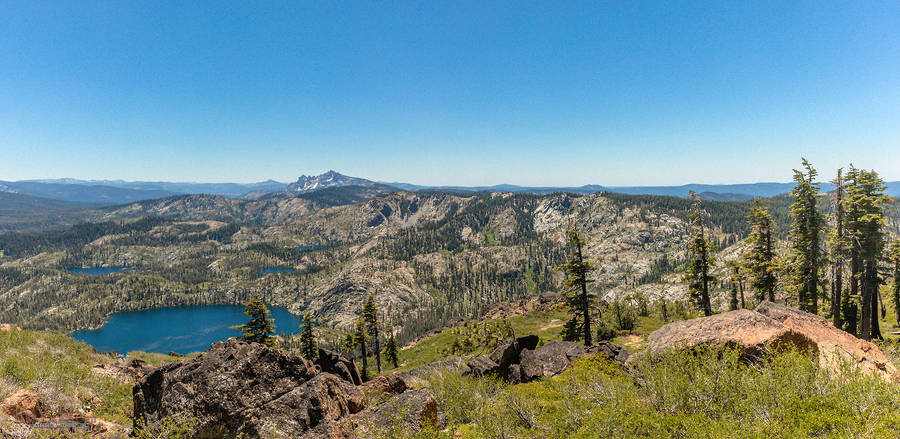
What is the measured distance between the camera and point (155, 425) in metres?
16.3

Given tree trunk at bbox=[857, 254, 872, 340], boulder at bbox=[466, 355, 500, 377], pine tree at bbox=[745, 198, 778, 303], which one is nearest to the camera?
boulder at bbox=[466, 355, 500, 377]

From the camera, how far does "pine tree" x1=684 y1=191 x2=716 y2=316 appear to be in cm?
4178

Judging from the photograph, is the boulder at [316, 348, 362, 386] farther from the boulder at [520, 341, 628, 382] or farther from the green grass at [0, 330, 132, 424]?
the boulder at [520, 341, 628, 382]

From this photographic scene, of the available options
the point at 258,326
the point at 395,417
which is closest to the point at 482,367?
the point at 395,417

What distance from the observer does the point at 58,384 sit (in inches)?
811

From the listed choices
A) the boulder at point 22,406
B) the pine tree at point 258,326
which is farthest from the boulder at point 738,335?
the pine tree at point 258,326

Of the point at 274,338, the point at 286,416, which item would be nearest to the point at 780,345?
the point at 286,416

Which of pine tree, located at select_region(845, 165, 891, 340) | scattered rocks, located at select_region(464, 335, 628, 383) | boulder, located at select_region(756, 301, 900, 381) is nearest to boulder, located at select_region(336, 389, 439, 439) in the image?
scattered rocks, located at select_region(464, 335, 628, 383)

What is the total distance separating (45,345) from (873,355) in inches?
2533

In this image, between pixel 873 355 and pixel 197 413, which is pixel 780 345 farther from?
pixel 197 413

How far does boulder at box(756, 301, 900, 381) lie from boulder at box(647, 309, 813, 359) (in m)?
0.69

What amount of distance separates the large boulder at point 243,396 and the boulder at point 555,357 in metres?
19.4

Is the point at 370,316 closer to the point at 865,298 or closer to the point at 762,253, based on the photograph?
the point at 762,253

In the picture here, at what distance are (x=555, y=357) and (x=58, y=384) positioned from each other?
36.9 m
